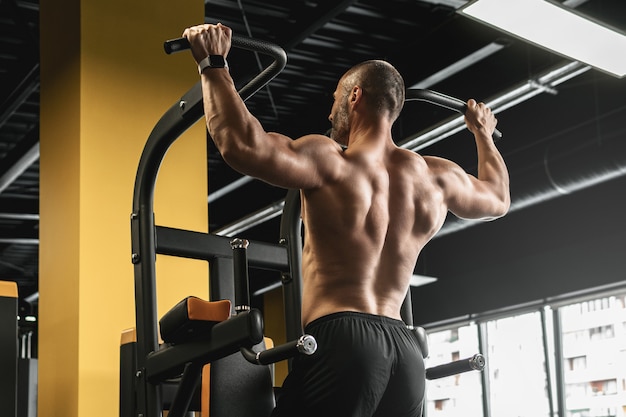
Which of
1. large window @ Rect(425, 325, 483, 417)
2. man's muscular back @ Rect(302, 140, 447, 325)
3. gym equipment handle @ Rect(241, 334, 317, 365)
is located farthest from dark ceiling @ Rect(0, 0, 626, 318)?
gym equipment handle @ Rect(241, 334, 317, 365)

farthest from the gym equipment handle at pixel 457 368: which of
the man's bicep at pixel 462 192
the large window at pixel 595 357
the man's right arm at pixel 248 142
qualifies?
the large window at pixel 595 357

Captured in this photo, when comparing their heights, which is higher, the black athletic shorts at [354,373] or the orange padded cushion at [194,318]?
the orange padded cushion at [194,318]

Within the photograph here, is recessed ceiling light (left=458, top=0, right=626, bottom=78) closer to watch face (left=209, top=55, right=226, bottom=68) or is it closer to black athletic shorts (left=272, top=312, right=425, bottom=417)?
watch face (left=209, top=55, right=226, bottom=68)

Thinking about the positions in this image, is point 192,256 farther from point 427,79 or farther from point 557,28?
point 427,79

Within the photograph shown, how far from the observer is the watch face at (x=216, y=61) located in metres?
2.24

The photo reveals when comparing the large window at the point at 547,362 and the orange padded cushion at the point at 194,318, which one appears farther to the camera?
the large window at the point at 547,362

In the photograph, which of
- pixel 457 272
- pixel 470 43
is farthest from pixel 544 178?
pixel 457 272

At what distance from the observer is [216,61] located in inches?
88.6

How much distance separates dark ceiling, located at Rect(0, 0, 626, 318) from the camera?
6.09 meters

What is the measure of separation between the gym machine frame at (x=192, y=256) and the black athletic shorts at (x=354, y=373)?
12cm

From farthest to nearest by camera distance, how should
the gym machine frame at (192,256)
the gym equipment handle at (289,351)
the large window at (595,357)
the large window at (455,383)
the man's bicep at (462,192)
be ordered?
the large window at (455,383) < the large window at (595,357) < the man's bicep at (462,192) < the gym machine frame at (192,256) < the gym equipment handle at (289,351)

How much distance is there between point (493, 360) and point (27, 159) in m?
5.42

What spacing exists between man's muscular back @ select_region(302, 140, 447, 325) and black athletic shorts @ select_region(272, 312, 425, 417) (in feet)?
0.18

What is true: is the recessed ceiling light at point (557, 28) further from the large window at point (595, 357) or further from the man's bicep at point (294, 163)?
the large window at point (595, 357)
